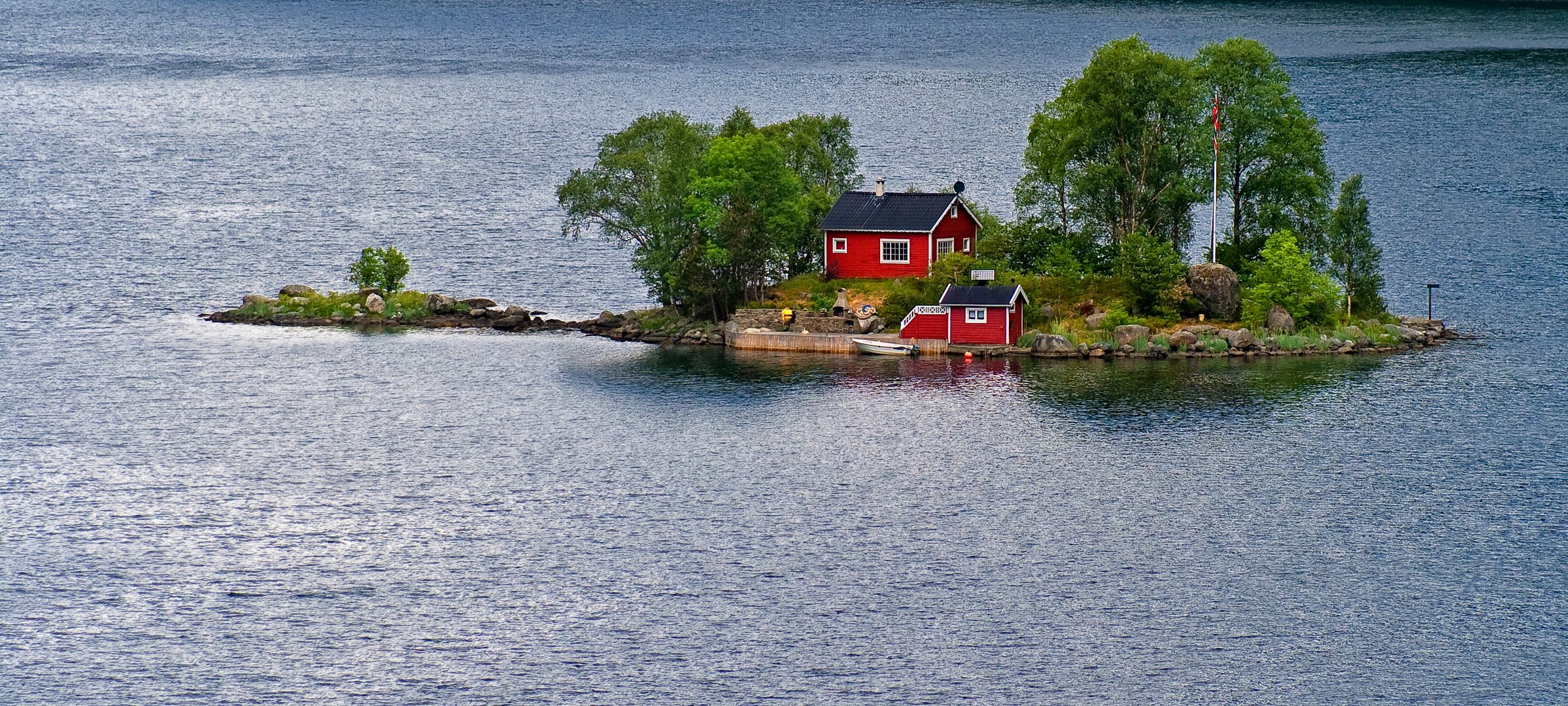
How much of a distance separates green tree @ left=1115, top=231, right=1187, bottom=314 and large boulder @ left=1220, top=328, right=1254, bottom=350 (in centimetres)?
331

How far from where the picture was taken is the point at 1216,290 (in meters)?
87.4

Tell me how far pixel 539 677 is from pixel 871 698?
8559 millimetres

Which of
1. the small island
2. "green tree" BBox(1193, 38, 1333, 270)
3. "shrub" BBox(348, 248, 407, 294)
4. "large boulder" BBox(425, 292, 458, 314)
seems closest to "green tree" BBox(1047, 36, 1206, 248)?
the small island

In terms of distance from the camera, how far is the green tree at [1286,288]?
87.0 metres

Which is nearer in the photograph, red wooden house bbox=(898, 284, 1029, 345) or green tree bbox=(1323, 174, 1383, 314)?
red wooden house bbox=(898, 284, 1029, 345)

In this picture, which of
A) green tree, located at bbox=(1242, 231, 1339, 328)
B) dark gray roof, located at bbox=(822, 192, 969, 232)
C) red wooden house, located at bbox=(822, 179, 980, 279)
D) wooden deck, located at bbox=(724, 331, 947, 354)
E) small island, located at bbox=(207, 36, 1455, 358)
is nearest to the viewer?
green tree, located at bbox=(1242, 231, 1339, 328)

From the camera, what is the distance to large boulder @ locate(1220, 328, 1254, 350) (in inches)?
3378

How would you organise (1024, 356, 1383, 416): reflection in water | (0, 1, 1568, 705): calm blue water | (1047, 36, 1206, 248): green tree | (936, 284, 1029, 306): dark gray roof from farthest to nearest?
(1047, 36, 1206, 248): green tree < (936, 284, 1029, 306): dark gray roof < (1024, 356, 1383, 416): reflection in water < (0, 1, 1568, 705): calm blue water

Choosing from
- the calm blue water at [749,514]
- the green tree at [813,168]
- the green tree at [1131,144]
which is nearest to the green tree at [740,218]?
the green tree at [813,168]

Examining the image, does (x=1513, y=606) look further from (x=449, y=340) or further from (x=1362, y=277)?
(x=449, y=340)

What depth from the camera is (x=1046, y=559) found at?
194 feet

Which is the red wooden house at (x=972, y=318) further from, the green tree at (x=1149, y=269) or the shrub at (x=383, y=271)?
the shrub at (x=383, y=271)

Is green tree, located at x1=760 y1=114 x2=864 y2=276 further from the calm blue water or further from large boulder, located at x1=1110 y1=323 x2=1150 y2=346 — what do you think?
large boulder, located at x1=1110 y1=323 x2=1150 y2=346

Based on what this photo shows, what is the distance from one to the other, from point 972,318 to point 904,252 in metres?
7.28
